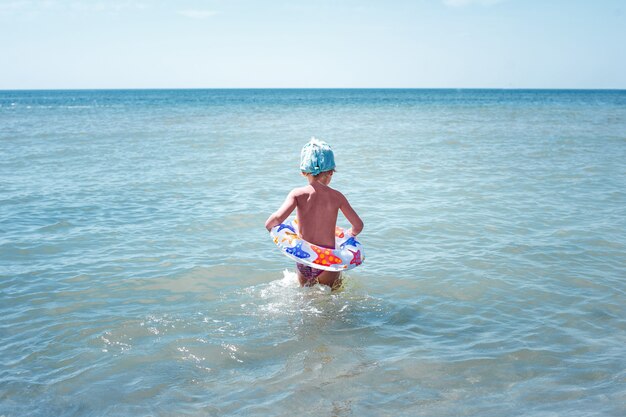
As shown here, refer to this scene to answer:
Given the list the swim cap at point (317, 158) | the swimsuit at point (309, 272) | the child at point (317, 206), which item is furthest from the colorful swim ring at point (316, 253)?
the swim cap at point (317, 158)

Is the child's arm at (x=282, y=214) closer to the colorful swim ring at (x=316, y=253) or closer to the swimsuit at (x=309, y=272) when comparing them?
the colorful swim ring at (x=316, y=253)

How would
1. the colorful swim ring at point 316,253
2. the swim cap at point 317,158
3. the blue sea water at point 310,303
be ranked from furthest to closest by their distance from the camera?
the colorful swim ring at point 316,253 < the swim cap at point 317,158 < the blue sea water at point 310,303

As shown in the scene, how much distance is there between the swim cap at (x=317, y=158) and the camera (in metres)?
5.46

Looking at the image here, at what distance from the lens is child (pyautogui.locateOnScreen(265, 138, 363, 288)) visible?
5512 millimetres

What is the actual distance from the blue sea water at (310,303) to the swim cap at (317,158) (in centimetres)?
143

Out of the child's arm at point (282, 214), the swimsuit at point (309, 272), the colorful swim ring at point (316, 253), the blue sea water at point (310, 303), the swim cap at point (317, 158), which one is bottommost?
the blue sea water at point (310, 303)

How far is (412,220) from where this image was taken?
9.38m

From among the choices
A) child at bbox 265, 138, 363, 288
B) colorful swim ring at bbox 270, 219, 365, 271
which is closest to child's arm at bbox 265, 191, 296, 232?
child at bbox 265, 138, 363, 288

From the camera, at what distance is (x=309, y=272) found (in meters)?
6.02

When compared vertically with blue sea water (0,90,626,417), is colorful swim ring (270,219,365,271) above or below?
above

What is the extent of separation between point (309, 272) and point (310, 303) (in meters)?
0.35

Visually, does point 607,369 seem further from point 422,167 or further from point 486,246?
point 422,167

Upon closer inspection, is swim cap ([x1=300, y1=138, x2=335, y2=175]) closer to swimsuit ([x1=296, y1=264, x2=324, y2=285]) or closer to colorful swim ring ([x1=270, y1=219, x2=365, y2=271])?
colorful swim ring ([x1=270, y1=219, x2=365, y2=271])

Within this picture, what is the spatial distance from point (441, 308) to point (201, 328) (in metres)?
2.49
